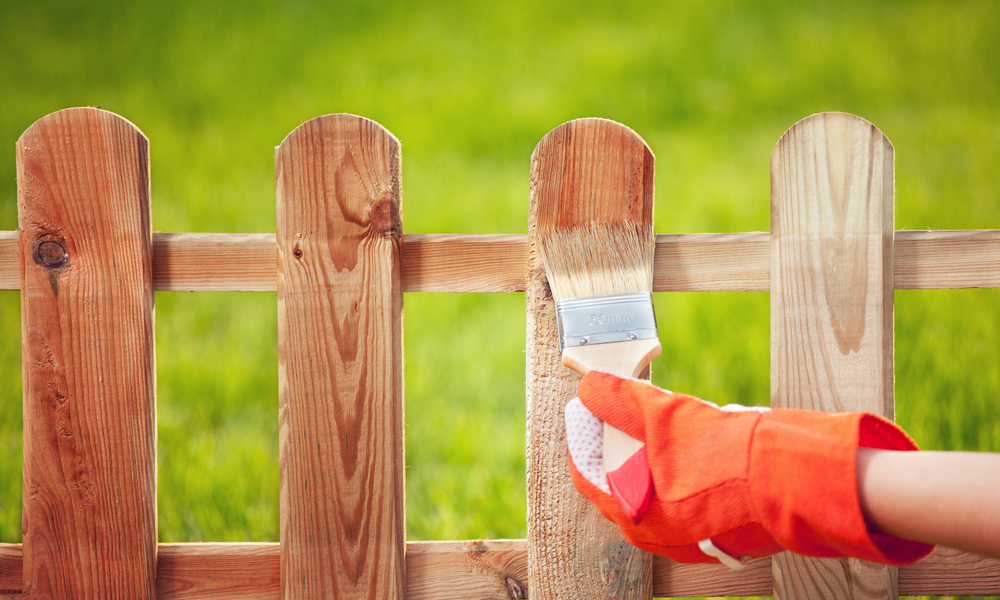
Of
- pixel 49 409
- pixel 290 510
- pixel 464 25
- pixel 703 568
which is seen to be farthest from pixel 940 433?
pixel 464 25

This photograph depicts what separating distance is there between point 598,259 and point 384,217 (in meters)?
0.44

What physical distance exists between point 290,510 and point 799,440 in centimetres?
98

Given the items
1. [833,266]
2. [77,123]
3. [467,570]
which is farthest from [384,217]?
[833,266]

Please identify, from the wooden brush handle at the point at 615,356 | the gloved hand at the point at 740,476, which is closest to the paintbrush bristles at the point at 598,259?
the wooden brush handle at the point at 615,356

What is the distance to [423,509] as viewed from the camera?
2107 mm

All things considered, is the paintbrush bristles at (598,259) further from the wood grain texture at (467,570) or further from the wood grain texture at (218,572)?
the wood grain texture at (218,572)

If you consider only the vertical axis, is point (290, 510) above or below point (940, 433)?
above

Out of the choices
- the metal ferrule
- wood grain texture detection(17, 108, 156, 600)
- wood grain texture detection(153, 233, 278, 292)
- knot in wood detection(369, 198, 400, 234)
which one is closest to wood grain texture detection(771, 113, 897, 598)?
the metal ferrule

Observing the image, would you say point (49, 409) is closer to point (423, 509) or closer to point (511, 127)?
point (423, 509)

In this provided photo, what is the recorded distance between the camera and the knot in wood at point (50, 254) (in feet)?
4.02

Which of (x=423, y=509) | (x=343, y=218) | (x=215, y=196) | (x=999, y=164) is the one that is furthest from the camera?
(x=215, y=196)

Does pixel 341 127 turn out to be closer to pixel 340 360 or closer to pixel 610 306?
pixel 340 360

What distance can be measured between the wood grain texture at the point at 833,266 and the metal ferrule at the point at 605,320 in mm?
337

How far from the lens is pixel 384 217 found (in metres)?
1.22
